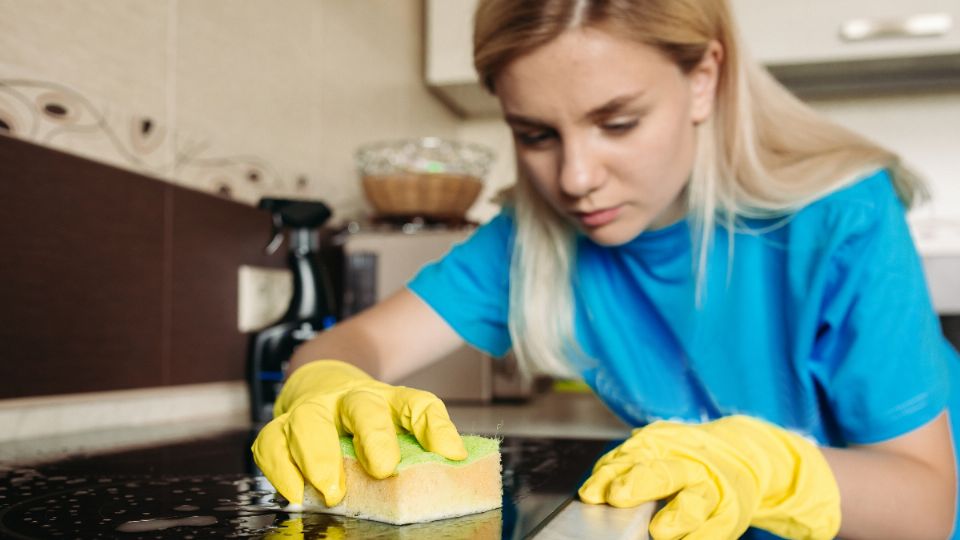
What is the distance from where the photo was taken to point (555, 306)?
42.3 inches

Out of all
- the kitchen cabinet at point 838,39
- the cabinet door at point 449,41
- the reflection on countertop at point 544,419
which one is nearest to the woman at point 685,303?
the reflection on countertop at point 544,419

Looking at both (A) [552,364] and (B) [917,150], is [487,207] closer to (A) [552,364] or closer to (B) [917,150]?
(B) [917,150]

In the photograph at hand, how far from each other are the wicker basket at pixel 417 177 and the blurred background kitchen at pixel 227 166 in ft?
0.11

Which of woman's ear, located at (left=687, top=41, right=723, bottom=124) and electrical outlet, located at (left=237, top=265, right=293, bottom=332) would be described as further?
electrical outlet, located at (left=237, top=265, right=293, bottom=332)

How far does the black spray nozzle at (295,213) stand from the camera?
127 cm

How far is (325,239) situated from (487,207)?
2.47ft

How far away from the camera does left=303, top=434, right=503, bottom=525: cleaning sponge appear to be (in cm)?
50

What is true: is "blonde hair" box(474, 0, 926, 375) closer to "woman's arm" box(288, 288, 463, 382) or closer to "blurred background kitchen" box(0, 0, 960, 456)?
"woman's arm" box(288, 288, 463, 382)

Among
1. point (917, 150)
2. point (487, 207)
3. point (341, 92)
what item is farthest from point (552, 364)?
point (917, 150)

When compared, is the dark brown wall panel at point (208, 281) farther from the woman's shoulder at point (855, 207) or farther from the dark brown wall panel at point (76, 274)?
the woman's shoulder at point (855, 207)

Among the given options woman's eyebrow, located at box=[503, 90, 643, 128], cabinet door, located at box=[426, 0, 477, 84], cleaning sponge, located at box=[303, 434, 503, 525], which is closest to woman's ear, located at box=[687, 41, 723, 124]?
woman's eyebrow, located at box=[503, 90, 643, 128]

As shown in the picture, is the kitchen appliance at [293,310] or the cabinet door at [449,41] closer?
the kitchen appliance at [293,310]

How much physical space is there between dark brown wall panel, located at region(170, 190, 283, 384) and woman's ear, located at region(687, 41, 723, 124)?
69cm

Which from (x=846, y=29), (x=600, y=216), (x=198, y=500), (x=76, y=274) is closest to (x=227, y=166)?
(x=76, y=274)
